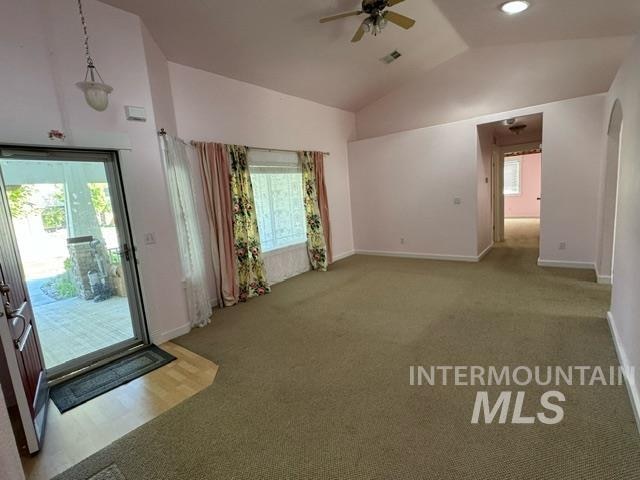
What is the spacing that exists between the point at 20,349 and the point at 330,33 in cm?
420

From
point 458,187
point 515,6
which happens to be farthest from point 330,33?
point 458,187

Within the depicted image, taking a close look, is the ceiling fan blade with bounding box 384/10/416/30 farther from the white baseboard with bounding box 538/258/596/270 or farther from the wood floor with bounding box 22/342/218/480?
the white baseboard with bounding box 538/258/596/270

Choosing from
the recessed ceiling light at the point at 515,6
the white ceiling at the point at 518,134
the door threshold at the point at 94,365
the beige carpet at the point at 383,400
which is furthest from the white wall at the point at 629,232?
the door threshold at the point at 94,365

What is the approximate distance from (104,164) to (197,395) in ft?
7.29

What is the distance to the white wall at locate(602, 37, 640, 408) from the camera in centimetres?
196

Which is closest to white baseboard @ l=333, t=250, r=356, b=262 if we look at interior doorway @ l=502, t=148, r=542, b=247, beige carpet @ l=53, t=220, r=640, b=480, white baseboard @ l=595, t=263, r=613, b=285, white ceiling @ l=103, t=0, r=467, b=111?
beige carpet @ l=53, t=220, r=640, b=480

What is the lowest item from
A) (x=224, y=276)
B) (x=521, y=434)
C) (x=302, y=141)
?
(x=521, y=434)

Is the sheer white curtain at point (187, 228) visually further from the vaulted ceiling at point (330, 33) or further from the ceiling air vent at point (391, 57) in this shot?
the ceiling air vent at point (391, 57)

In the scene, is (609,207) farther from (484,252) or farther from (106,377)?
(106,377)

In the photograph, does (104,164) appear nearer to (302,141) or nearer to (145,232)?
(145,232)

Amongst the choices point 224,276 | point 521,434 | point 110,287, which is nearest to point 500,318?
point 521,434

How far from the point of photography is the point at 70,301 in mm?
2840

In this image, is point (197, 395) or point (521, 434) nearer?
point (521, 434)

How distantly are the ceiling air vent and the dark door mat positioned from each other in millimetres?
4849
